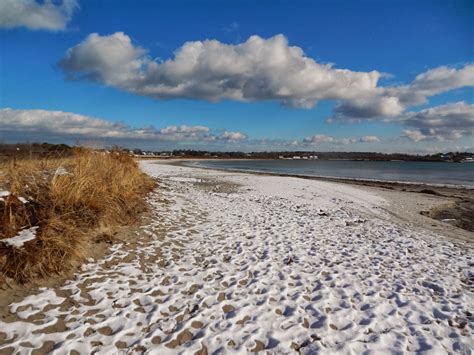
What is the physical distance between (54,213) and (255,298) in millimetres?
4198

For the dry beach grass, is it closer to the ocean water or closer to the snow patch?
the snow patch

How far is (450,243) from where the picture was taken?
27.2ft

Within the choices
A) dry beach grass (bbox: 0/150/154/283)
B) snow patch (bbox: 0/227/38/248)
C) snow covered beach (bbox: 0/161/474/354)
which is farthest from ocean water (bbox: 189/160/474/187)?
snow patch (bbox: 0/227/38/248)

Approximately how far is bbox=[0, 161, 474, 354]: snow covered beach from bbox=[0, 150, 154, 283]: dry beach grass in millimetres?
525

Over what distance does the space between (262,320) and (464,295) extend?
3.61 meters

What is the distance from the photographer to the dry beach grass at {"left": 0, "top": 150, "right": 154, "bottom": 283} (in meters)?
4.71

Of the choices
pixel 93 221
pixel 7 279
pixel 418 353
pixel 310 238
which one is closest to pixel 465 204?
pixel 310 238

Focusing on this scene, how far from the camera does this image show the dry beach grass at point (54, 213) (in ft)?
15.5

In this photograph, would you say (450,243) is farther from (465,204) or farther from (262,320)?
(465,204)

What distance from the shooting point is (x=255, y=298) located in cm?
471

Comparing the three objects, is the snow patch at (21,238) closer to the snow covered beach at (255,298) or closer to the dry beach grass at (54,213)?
the dry beach grass at (54,213)

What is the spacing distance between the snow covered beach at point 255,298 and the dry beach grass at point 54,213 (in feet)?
1.72

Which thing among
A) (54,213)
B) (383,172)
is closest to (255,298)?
(54,213)

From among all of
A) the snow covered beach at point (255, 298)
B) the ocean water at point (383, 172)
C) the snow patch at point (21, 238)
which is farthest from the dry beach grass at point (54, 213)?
the ocean water at point (383, 172)
